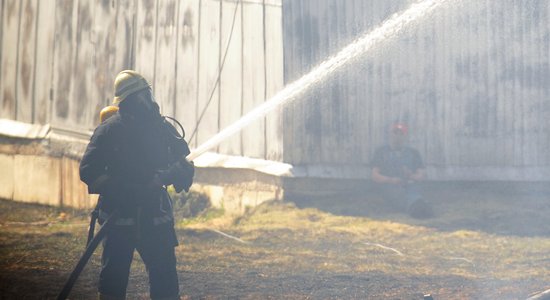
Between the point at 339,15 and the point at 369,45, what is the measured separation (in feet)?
3.01

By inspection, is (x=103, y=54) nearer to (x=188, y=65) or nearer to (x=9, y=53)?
(x=188, y=65)

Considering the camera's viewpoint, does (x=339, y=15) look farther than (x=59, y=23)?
No

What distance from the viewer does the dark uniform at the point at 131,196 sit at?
18.0 feet

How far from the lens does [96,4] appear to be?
11.9m

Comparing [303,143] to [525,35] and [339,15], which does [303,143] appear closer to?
[339,15]

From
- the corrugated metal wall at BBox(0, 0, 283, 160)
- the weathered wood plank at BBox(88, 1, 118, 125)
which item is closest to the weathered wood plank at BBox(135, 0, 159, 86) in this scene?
the corrugated metal wall at BBox(0, 0, 283, 160)

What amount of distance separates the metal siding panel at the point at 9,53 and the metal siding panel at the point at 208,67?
3.09 m

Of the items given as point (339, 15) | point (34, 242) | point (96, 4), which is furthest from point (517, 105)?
point (34, 242)

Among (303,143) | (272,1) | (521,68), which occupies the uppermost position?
(272,1)

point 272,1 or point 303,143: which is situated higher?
point 272,1

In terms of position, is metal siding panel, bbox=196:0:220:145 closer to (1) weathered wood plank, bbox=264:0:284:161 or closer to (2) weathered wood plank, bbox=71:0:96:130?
(1) weathered wood plank, bbox=264:0:284:161

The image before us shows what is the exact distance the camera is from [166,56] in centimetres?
1164

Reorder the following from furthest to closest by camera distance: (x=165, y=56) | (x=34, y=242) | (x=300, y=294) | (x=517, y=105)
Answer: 1. (x=517, y=105)
2. (x=165, y=56)
3. (x=34, y=242)
4. (x=300, y=294)

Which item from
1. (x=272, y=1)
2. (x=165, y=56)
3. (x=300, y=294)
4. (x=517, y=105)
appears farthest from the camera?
(x=517, y=105)
